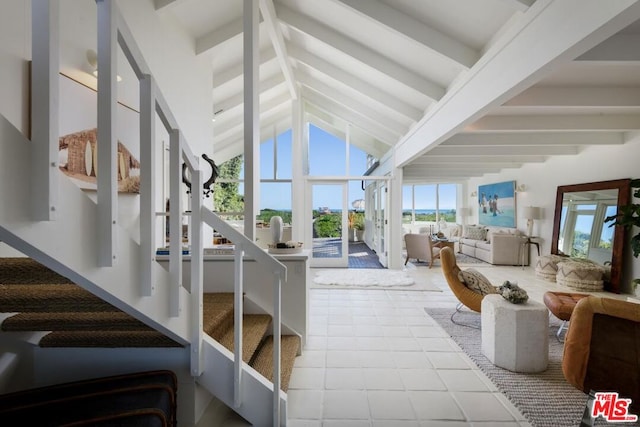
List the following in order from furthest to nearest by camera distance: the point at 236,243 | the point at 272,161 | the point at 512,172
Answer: the point at 512,172, the point at 272,161, the point at 236,243

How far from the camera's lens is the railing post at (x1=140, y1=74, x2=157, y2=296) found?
1205mm

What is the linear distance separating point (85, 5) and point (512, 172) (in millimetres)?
8685

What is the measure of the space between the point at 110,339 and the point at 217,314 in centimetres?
60

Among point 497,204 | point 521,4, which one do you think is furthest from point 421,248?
point 521,4

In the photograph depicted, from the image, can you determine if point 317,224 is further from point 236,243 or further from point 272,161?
point 236,243

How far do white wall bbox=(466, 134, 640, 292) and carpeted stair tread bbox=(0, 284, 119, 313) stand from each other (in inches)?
252

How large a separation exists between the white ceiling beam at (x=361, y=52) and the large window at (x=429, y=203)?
7322 millimetres

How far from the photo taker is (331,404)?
2088 millimetres

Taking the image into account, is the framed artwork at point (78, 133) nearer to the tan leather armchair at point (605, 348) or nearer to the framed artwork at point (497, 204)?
the tan leather armchair at point (605, 348)

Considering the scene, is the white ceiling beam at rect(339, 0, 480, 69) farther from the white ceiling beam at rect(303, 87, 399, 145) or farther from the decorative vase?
the white ceiling beam at rect(303, 87, 399, 145)

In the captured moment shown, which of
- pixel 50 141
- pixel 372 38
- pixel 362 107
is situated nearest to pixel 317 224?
pixel 362 107

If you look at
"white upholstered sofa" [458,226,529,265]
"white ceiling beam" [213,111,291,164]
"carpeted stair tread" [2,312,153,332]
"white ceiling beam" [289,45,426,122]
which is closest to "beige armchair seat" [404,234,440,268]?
"white upholstered sofa" [458,226,529,265]

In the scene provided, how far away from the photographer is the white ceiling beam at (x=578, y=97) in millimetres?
3166
